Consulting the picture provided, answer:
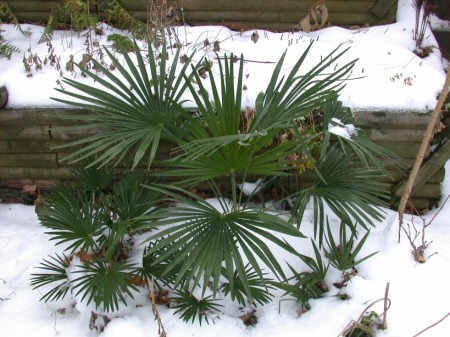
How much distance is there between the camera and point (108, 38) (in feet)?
12.6

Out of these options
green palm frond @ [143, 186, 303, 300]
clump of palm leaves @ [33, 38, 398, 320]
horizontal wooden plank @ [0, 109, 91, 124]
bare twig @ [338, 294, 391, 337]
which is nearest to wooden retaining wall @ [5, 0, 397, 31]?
horizontal wooden plank @ [0, 109, 91, 124]

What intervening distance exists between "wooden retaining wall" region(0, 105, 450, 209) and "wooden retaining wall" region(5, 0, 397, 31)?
166cm

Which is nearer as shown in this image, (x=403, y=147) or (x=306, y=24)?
(x=403, y=147)

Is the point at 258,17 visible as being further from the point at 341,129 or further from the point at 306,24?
the point at 341,129

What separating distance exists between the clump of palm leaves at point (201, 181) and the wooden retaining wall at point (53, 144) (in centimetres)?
40

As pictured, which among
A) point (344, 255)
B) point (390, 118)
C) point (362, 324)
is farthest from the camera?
point (390, 118)

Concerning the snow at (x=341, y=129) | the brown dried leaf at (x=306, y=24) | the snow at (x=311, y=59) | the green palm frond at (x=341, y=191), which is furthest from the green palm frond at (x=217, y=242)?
the brown dried leaf at (x=306, y=24)

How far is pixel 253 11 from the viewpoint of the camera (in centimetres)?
442

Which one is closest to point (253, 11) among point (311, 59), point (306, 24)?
point (306, 24)

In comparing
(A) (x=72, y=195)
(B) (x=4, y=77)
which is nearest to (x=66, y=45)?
(B) (x=4, y=77)

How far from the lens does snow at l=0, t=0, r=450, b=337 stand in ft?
8.05

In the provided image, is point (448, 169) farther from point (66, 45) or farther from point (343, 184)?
point (66, 45)

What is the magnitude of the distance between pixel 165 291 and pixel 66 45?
2.29 meters

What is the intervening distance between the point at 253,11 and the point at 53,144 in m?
2.32
